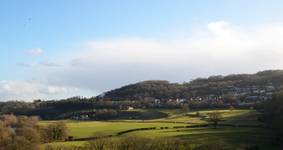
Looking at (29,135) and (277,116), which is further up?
(277,116)

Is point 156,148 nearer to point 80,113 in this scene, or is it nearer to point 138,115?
point 138,115

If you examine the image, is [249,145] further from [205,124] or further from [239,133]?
[205,124]

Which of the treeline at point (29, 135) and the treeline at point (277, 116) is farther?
the treeline at point (277, 116)

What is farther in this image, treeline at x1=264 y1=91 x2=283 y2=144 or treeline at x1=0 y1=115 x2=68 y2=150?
treeline at x1=264 y1=91 x2=283 y2=144

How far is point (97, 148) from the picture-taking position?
73125mm

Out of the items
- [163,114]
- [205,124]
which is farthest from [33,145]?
[163,114]

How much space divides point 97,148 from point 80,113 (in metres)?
125

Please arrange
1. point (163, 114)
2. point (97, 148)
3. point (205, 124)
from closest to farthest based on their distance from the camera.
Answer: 1. point (97, 148)
2. point (205, 124)
3. point (163, 114)

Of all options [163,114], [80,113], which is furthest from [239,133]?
[80,113]

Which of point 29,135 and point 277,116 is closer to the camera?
point 277,116

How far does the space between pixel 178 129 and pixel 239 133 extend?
18.1m

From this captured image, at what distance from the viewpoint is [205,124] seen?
11544 centimetres

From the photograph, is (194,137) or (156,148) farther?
(194,137)

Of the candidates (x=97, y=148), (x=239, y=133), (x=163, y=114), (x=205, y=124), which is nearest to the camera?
(x=97, y=148)
